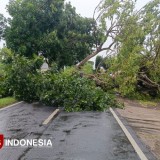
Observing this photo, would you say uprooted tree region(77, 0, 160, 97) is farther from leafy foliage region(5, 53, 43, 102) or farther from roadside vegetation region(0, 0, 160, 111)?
leafy foliage region(5, 53, 43, 102)

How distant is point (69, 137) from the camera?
8.43 metres

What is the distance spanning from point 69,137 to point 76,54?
23716 millimetres

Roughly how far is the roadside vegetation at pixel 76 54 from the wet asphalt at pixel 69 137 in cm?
383

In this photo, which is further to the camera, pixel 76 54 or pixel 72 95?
pixel 76 54

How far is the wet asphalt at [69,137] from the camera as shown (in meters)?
6.56

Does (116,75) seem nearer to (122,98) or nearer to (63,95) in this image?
(122,98)

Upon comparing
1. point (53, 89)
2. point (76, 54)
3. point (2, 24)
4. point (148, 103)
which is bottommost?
point (148, 103)

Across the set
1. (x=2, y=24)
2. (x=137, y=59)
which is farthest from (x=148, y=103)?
(x=2, y=24)

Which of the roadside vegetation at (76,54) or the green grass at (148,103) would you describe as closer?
the roadside vegetation at (76,54)

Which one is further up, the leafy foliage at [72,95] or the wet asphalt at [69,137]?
the leafy foliage at [72,95]

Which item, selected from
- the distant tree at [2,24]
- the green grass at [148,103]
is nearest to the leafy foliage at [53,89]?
the green grass at [148,103]

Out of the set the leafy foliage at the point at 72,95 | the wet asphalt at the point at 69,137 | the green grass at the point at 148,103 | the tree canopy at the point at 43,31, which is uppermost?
the tree canopy at the point at 43,31

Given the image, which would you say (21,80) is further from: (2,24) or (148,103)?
(2,24)

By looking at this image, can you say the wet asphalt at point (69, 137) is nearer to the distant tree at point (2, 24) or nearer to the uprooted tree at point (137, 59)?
the uprooted tree at point (137, 59)
